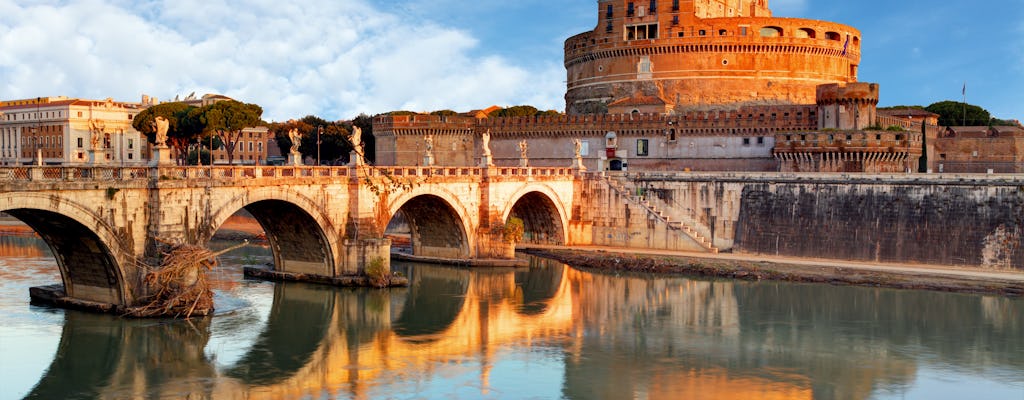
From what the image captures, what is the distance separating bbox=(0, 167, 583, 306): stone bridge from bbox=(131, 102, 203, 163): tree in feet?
73.4

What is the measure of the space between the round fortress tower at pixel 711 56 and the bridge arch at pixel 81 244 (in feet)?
133

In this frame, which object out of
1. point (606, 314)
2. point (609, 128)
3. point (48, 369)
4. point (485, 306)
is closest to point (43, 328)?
point (48, 369)

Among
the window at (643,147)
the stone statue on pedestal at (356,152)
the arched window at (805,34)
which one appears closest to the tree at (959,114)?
the arched window at (805,34)

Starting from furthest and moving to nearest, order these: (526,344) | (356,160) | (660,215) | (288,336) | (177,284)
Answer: (660,215) < (356,160) < (288,336) < (526,344) < (177,284)

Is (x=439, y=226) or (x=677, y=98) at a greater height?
(x=677, y=98)

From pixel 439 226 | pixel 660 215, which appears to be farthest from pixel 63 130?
pixel 660 215

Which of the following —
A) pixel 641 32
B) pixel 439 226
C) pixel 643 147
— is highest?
pixel 641 32

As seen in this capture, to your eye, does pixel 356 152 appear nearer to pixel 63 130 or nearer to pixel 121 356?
pixel 121 356

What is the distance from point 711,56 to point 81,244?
46875 mm

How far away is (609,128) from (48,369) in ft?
129

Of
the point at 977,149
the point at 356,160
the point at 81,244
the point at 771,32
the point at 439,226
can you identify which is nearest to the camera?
the point at 81,244

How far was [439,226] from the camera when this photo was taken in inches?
1639

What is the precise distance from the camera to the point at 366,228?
34.3 m

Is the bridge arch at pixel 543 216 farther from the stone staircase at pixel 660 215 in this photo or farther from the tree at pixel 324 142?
the tree at pixel 324 142
